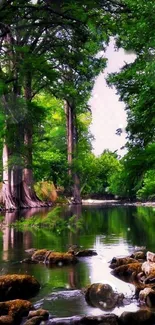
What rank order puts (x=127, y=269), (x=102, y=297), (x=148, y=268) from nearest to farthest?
(x=102, y=297), (x=148, y=268), (x=127, y=269)

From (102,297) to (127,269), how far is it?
8.60 ft

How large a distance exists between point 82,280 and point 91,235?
335 inches

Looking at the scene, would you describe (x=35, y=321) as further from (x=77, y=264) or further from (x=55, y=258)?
(x=55, y=258)

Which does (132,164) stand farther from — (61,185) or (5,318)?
(61,185)

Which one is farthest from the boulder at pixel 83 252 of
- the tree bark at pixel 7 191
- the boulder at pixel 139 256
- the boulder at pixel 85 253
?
the tree bark at pixel 7 191

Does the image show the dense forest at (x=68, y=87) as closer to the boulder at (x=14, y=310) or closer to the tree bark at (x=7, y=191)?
the tree bark at (x=7, y=191)

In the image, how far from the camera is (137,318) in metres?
6.91

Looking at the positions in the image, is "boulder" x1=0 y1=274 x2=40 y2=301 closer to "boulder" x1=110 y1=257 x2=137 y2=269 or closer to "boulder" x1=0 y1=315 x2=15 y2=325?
"boulder" x1=0 y1=315 x2=15 y2=325

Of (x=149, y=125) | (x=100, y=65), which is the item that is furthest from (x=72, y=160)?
(x=149, y=125)

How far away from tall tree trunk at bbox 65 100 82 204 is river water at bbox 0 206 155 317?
1281 inches

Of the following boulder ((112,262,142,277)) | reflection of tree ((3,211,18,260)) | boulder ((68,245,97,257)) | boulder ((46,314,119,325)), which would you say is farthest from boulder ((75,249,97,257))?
boulder ((46,314,119,325))

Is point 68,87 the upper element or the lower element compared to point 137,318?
upper

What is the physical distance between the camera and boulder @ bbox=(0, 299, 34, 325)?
696 centimetres

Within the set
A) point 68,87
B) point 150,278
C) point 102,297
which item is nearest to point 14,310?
point 102,297
